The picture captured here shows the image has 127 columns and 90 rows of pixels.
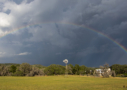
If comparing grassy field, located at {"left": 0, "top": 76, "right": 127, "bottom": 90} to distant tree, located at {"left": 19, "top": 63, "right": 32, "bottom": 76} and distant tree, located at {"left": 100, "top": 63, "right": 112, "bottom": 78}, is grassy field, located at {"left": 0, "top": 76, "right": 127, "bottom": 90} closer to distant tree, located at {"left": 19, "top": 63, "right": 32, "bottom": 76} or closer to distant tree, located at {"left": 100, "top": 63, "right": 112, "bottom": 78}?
distant tree, located at {"left": 100, "top": 63, "right": 112, "bottom": 78}

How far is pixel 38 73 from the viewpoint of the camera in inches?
2830

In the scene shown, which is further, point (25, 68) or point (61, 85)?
point (25, 68)

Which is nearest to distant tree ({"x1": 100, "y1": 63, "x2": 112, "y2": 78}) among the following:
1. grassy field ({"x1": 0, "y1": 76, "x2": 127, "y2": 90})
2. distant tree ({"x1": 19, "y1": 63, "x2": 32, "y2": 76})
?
grassy field ({"x1": 0, "y1": 76, "x2": 127, "y2": 90})

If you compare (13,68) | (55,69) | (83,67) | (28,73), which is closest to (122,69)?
(83,67)

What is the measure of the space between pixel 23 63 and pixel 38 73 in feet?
38.3

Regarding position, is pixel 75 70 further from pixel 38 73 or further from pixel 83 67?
pixel 38 73

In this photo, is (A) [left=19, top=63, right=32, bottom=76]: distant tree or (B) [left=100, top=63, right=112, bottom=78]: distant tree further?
(A) [left=19, top=63, right=32, bottom=76]: distant tree

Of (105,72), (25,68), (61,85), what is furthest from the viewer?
(25,68)

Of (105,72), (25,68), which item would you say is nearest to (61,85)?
(105,72)

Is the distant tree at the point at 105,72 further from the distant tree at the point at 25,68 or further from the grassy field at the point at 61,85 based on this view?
the distant tree at the point at 25,68

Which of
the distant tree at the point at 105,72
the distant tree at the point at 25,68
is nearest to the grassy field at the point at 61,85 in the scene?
the distant tree at the point at 105,72

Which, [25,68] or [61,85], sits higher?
[25,68]

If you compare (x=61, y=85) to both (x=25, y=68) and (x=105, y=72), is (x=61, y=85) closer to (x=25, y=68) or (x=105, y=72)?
(x=105, y=72)

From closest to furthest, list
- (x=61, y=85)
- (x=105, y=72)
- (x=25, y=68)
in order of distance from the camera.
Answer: (x=61, y=85)
(x=105, y=72)
(x=25, y=68)
